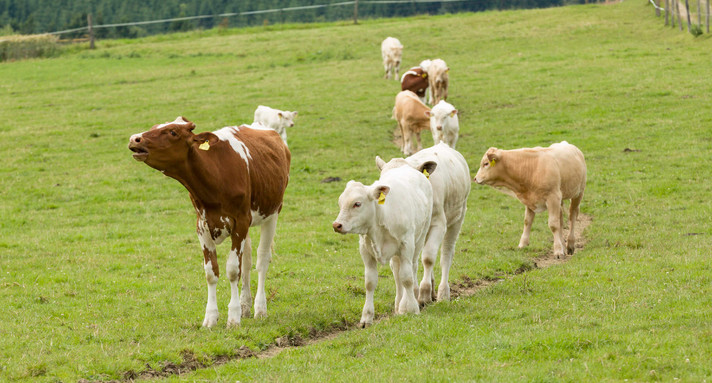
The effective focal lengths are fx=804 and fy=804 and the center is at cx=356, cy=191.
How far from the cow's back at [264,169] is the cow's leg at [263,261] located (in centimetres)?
23

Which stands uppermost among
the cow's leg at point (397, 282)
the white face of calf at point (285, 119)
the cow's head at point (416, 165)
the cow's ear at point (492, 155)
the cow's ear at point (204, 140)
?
the cow's ear at point (204, 140)

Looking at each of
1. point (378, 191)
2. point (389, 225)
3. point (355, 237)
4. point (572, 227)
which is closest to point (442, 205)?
point (389, 225)

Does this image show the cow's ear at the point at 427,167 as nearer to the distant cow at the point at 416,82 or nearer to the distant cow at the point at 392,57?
the distant cow at the point at 416,82

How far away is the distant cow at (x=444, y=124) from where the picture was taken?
73.3ft

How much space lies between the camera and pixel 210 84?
118 ft

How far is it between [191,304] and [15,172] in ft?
46.5

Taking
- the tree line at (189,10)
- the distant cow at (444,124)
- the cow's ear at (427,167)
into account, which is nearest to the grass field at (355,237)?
the distant cow at (444,124)

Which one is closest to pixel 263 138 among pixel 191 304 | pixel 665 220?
pixel 191 304

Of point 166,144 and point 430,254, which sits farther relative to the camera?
point 430,254

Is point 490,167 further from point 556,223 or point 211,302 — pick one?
point 211,302

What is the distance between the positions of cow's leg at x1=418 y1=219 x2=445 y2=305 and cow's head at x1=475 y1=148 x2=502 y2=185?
444cm

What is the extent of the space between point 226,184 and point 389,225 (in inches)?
79.3

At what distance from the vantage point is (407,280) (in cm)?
950

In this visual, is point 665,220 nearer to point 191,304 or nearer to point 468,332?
point 468,332
